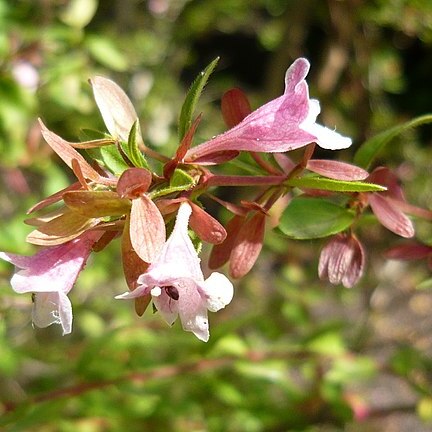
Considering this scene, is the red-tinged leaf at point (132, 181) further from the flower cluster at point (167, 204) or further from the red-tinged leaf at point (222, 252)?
the red-tinged leaf at point (222, 252)

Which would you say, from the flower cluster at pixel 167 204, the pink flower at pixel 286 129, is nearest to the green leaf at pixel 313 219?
the flower cluster at pixel 167 204

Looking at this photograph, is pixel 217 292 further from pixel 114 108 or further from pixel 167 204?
pixel 114 108

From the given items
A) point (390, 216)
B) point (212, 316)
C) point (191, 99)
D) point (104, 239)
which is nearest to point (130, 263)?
point (104, 239)

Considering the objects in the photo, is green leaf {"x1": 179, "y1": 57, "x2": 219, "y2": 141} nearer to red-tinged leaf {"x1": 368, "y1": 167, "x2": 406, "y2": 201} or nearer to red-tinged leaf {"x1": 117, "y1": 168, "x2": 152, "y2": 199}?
red-tinged leaf {"x1": 117, "y1": 168, "x2": 152, "y2": 199}

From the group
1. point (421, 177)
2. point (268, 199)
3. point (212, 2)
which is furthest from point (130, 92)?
point (268, 199)

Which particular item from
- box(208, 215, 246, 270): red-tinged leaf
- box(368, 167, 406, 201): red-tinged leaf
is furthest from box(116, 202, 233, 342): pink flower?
box(368, 167, 406, 201): red-tinged leaf

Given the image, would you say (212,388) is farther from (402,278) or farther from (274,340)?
(402,278)

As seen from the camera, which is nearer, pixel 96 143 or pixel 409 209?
pixel 96 143
